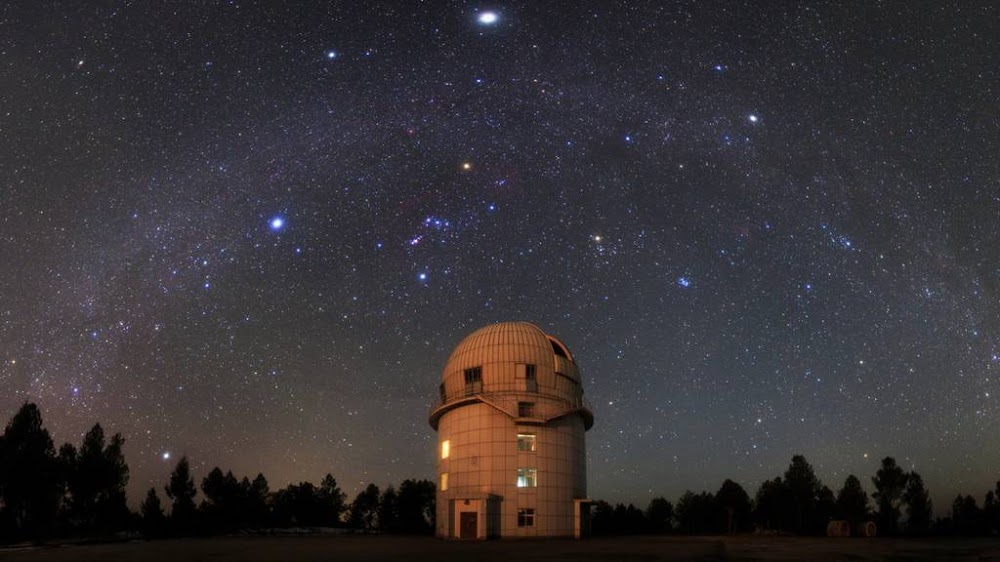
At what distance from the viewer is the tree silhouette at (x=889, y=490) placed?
96625 mm

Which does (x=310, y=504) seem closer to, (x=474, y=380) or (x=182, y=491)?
(x=182, y=491)

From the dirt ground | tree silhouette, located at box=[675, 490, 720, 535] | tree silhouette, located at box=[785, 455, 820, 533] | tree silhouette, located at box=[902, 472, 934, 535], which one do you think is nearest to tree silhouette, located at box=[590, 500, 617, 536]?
tree silhouette, located at box=[675, 490, 720, 535]

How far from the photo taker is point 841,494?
10069 centimetres

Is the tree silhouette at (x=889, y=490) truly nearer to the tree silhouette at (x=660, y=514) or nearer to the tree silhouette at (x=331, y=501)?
the tree silhouette at (x=660, y=514)

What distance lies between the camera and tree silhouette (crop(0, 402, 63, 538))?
58.8 metres

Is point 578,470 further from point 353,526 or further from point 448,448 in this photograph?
point 353,526

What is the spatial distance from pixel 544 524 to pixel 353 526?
62345 millimetres

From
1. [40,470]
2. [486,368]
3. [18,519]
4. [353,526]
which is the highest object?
[486,368]

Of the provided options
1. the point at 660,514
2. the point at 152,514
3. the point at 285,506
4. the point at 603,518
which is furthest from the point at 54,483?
the point at 660,514

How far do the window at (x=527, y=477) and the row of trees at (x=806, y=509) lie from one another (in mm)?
46383

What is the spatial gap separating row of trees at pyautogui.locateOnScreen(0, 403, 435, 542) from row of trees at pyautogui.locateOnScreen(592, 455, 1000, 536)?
37.7 m

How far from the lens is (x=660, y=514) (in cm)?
11875

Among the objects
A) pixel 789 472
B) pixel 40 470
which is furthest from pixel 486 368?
pixel 789 472

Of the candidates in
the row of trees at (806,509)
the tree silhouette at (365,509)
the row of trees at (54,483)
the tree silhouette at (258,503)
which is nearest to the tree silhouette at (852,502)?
the row of trees at (806,509)
